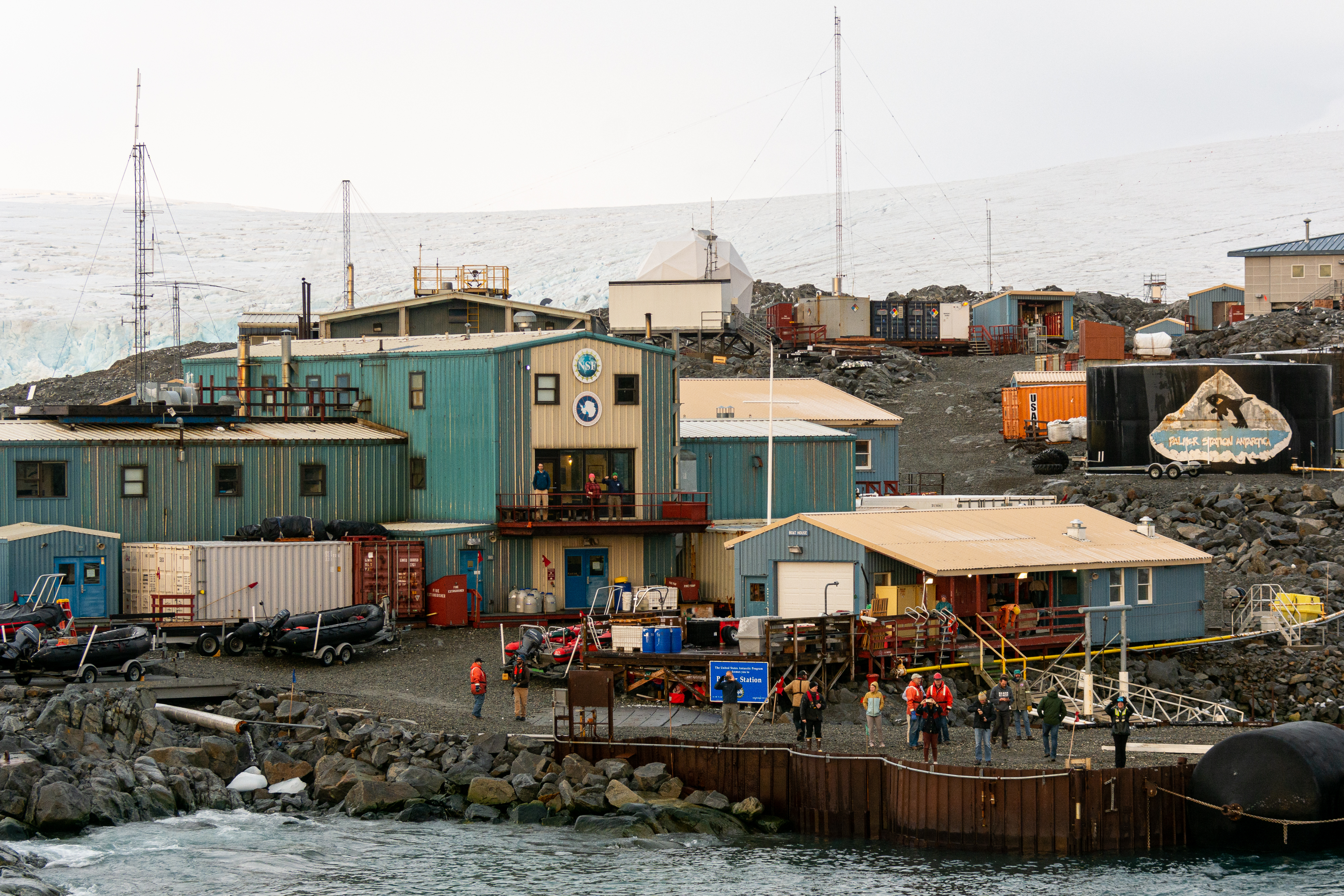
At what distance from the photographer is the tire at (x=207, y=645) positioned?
36219 mm

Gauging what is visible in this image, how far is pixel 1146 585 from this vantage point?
39188 mm

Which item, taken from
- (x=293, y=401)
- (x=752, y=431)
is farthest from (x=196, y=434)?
(x=752, y=431)

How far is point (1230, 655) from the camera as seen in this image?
130 ft

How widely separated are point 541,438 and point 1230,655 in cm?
1834

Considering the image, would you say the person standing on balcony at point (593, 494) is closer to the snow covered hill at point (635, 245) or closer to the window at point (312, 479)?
the window at point (312, 479)

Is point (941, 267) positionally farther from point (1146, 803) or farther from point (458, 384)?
point (1146, 803)

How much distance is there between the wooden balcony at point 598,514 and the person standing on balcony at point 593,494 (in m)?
0.03

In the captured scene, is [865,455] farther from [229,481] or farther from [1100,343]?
[229,481]

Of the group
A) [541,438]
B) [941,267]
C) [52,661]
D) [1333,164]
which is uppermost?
[1333,164]

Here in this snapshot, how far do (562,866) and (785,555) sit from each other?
45.3 ft

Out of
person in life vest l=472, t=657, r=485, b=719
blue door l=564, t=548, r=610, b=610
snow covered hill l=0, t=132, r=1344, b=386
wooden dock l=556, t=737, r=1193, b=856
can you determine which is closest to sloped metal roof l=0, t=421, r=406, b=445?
blue door l=564, t=548, r=610, b=610

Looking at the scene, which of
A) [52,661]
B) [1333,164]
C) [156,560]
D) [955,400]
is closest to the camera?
[52,661]

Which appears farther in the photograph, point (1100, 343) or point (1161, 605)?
point (1100, 343)

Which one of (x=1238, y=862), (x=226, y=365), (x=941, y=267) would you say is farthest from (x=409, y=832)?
(x=941, y=267)
